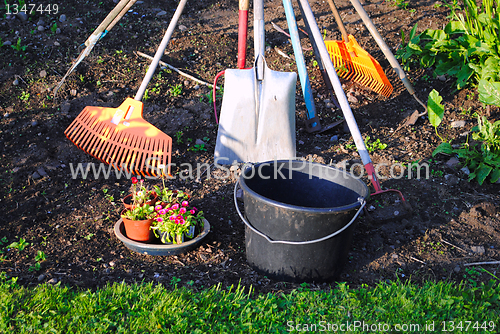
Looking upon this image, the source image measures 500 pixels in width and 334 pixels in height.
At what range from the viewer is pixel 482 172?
9.28 feet

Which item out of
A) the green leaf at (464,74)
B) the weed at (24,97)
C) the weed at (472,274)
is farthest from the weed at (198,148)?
the green leaf at (464,74)

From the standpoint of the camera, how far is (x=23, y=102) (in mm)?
3387

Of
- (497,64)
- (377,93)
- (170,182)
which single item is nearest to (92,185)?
(170,182)

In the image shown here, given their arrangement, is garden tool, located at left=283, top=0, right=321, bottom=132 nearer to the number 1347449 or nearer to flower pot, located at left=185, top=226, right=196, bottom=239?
flower pot, located at left=185, top=226, right=196, bottom=239

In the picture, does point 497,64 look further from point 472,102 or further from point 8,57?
point 8,57

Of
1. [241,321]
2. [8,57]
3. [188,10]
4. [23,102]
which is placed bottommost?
[241,321]

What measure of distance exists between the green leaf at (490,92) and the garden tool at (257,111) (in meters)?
1.61

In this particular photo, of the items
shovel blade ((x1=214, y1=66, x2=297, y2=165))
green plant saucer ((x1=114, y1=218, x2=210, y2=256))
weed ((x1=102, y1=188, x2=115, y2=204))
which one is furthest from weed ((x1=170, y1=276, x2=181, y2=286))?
shovel blade ((x1=214, y1=66, x2=297, y2=165))

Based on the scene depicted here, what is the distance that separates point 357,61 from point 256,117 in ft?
4.91

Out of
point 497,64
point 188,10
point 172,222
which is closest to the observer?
point 172,222

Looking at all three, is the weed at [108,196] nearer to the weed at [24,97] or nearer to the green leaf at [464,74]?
the weed at [24,97]

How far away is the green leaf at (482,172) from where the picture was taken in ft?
9.20

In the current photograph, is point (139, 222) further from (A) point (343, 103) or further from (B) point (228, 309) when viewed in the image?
(A) point (343, 103)

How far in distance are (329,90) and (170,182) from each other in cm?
187
